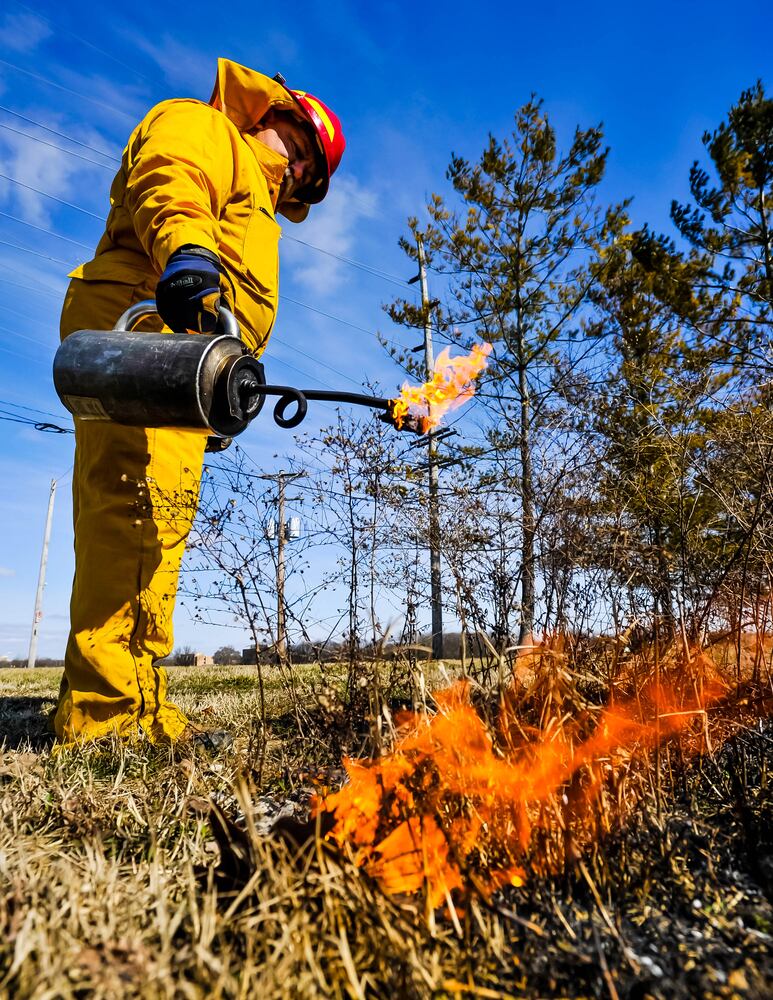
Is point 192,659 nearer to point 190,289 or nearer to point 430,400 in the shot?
point 430,400

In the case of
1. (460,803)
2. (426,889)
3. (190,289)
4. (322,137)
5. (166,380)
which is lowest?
(426,889)

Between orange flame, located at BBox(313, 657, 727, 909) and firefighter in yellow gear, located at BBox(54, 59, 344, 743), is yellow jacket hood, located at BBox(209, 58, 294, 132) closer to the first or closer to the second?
firefighter in yellow gear, located at BBox(54, 59, 344, 743)

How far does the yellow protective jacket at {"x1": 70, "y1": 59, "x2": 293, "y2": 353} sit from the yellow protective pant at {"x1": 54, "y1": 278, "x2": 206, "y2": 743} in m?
0.29

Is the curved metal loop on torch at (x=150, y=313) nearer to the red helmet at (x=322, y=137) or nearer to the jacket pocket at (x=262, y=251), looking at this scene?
the jacket pocket at (x=262, y=251)

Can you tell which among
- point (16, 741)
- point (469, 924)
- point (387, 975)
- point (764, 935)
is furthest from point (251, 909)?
point (16, 741)

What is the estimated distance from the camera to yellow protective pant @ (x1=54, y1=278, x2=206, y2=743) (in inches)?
109

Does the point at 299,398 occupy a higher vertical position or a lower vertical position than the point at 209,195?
lower

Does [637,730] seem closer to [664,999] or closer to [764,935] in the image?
[764,935]

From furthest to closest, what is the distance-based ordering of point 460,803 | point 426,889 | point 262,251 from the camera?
point 262,251 < point 460,803 < point 426,889

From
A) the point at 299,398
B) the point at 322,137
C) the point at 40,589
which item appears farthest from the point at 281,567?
the point at 40,589

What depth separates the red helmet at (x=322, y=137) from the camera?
141 inches

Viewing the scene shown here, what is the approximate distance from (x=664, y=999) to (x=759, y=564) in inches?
76.9

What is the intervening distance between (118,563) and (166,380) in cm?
102

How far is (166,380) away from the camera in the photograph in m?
2.34
